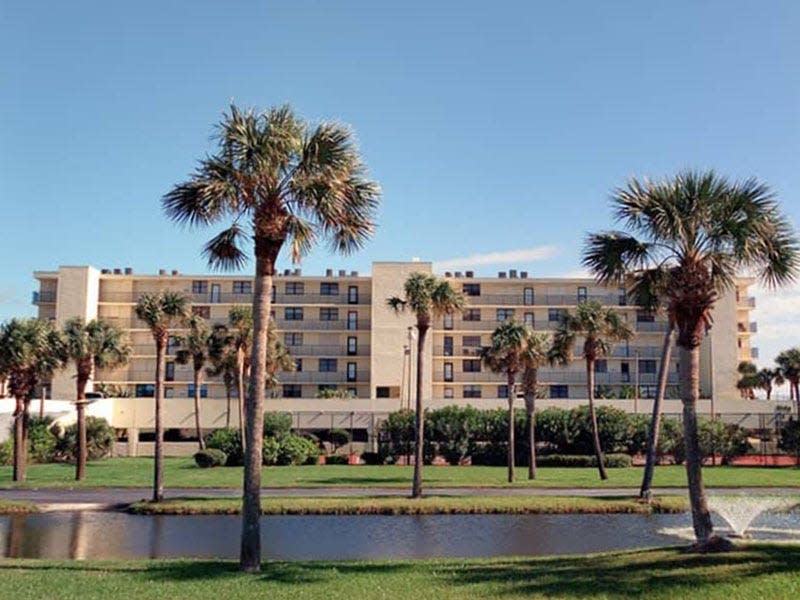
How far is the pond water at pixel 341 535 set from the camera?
24.5 metres

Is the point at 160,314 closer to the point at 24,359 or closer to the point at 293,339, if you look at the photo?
the point at 24,359

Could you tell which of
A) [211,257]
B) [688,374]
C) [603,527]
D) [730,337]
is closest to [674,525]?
[603,527]

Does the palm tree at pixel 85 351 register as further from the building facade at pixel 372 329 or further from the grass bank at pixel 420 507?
the building facade at pixel 372 329

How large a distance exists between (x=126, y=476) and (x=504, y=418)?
2766 cm

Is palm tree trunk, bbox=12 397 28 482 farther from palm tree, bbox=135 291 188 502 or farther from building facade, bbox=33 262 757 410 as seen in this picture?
building facade, bbox=33 262 757 410

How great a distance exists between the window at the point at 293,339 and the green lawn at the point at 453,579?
7380 cm

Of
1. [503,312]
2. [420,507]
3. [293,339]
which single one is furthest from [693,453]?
[293,339]

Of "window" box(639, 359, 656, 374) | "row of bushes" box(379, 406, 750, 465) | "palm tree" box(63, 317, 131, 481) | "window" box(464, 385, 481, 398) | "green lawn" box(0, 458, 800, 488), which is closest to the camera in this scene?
"green lawn" box(0, 458, 800, 488)

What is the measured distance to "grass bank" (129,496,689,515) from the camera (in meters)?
34.2

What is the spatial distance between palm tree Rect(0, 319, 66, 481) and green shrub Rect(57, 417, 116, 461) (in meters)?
17.6

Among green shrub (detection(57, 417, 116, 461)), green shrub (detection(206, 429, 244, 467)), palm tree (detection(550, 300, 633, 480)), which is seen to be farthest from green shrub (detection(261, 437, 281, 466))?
palm tree (detection(550, 300, 633, 480))

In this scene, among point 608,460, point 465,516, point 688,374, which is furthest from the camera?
point 608,460

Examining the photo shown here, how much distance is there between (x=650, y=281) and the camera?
65.0 ft

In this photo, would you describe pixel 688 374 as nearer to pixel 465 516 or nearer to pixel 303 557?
pixel 303 557
